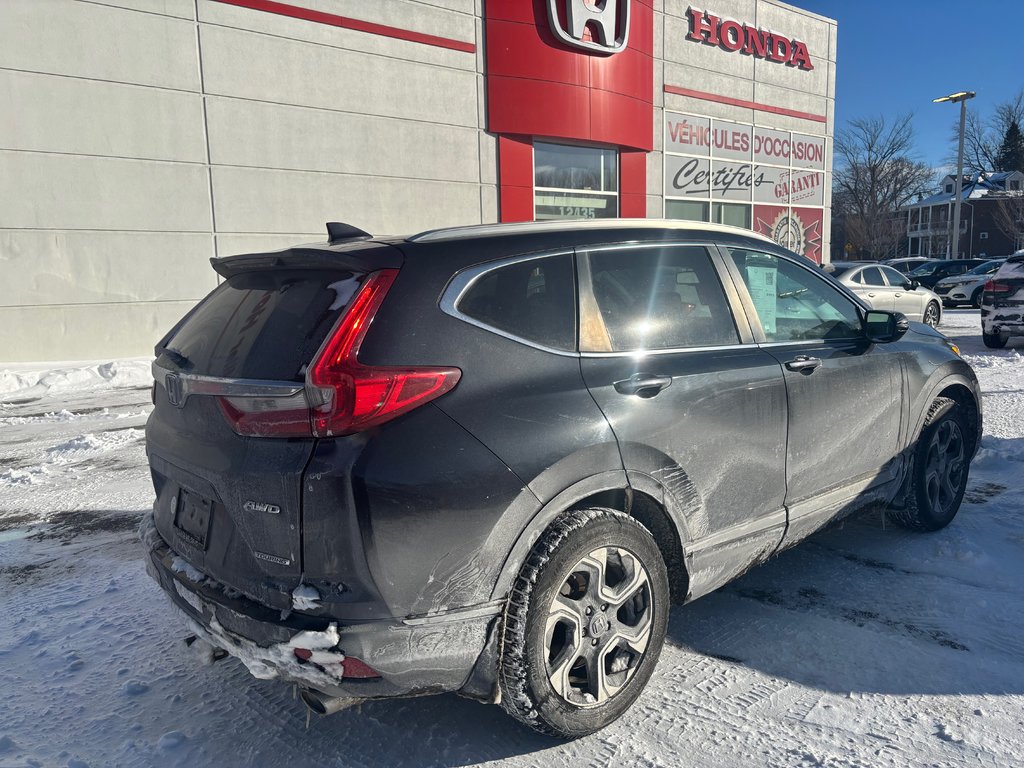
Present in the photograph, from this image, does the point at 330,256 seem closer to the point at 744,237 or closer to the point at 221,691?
the point at 221,691

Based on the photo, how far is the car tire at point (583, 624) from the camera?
7.96 ft

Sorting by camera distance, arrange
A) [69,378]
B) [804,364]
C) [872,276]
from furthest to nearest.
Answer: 1. [872,276]
2. [69,378]
3. [804,364]

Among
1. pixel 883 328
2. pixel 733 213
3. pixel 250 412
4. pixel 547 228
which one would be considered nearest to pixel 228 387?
pixel 250 412

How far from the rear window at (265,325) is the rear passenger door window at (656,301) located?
3.03 feet

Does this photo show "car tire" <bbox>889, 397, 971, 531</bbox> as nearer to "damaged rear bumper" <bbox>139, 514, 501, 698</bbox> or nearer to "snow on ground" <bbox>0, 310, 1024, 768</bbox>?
"snow on ground" <bbox>0, 310, 1024, 768</bbox>

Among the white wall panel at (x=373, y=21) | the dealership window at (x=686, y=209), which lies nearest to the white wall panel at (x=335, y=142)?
the white wall panel at (x=373, y=21)

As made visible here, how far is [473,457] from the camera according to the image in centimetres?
230

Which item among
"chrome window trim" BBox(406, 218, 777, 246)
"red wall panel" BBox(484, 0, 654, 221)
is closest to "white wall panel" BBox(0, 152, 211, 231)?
"red wall panel" BBox(484, 0, 654, 221)

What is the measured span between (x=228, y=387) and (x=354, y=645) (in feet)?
2.96

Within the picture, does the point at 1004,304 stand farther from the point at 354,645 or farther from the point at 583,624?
the point at 354,645

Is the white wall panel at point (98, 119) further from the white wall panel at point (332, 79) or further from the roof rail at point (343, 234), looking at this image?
the roof rail at point (343, 234)

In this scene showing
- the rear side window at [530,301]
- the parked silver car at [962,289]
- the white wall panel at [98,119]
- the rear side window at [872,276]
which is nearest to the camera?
the rear side window at [530,301]

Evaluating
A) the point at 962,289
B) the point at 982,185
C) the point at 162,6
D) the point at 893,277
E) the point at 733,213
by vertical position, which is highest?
the point at 982,185

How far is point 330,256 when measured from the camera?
2.46 m
